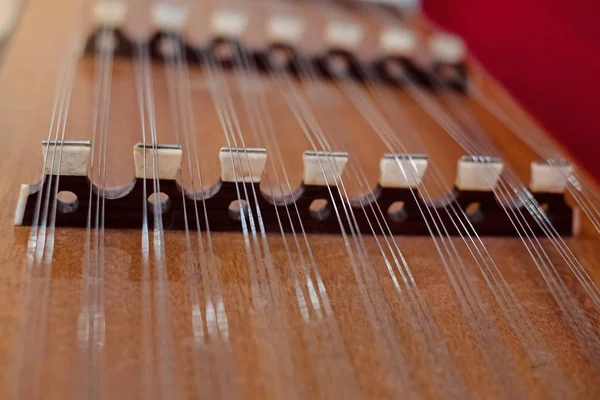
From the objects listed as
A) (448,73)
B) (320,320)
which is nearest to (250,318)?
(320,320)

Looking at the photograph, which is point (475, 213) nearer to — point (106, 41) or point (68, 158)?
point (68, 158)

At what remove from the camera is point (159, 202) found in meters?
0.94

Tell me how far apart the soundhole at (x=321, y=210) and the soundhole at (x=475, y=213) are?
22cm

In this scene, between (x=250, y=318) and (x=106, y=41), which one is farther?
(x=106, y=41)

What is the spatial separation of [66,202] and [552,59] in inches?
54.6

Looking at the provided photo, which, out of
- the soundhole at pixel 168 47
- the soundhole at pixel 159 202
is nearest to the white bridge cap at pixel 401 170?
the soundhole at pixel 159 202

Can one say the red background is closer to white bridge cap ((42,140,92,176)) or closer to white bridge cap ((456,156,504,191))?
white bridge cap ((456,156,504,191))

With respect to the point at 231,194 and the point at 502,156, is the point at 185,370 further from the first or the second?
the point at 502,156

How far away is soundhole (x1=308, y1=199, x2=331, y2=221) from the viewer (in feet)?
3.23

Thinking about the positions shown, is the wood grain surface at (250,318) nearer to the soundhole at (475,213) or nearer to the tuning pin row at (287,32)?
the soundhole at (475,213)

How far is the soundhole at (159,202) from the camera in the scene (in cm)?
93

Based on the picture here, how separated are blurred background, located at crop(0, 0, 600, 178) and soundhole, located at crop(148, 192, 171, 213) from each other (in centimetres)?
70

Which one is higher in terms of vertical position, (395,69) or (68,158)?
(395,69)

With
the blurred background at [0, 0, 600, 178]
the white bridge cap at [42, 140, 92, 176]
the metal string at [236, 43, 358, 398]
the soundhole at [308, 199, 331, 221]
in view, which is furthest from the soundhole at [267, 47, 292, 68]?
the white bridge cap at [42, 140, 92, 176]
